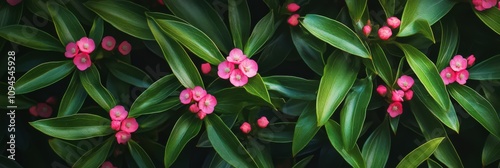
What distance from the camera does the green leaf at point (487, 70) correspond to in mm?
1602

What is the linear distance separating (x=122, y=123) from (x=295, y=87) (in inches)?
17.2

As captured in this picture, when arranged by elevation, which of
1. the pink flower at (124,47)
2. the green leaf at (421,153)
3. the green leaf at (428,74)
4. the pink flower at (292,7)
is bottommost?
the green leaf at (421,153)

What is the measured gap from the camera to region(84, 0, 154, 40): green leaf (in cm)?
152

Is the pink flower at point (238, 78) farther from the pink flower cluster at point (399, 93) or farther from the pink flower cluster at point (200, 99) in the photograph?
the pink flower cluster at point (399, 93)

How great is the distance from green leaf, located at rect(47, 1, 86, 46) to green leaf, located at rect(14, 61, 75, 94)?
0.20 feet

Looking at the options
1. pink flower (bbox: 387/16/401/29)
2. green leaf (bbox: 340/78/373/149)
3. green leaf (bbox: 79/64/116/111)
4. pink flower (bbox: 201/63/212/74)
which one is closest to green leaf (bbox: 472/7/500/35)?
pink flower (bbox: 387/16/401/29)

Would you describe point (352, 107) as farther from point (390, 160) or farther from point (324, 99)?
point (390, 160)

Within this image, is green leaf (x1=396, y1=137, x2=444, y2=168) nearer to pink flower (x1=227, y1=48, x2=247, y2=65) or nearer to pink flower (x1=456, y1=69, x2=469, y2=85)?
pink flower (x1=456, y1=69, x2=469, y2=85)

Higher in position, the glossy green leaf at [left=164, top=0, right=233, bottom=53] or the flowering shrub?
the glossy green leaf at [left=164, top=0, right=233, bottom=53]

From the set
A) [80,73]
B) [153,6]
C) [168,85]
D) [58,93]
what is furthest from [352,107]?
[58,93]

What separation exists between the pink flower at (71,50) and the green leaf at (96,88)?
5 centimetres

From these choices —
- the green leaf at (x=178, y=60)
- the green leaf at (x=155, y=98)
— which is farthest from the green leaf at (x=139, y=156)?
the green leaf at (x=178, y=60)

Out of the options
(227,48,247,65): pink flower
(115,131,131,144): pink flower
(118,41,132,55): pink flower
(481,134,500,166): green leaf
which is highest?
(118,41,132,55): pink flower

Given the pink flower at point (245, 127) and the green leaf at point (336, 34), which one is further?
the pink flower at point (245, 127)
